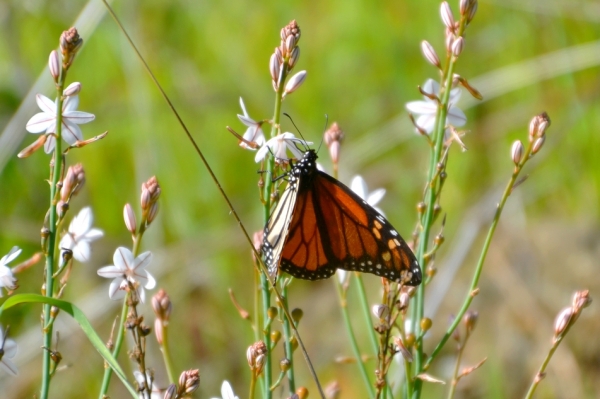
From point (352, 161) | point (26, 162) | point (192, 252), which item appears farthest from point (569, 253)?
point (26, 162)

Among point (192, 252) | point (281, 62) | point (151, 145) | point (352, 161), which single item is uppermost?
point (151, 145)

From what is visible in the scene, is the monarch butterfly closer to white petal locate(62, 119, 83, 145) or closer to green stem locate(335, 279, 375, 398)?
green stem locate(335, 279, 375, 398)

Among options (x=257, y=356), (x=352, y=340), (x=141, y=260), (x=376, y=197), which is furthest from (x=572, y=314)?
(x=141, y=260)

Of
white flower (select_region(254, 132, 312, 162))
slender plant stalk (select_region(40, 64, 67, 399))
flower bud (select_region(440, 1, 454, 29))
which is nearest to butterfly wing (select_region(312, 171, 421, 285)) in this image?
white flower (select_region(254, 132, 312, 162))

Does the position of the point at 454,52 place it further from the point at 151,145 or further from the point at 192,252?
the point at 151,145

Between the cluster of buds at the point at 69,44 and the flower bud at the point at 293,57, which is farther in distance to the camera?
the flower bud at the point at 293,57

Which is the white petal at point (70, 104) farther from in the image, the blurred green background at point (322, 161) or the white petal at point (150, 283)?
the blurred green background at point (322, 161)

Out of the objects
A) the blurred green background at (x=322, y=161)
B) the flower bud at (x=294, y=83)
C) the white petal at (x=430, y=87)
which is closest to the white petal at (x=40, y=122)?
the flower bud at (x=294, y=83)
